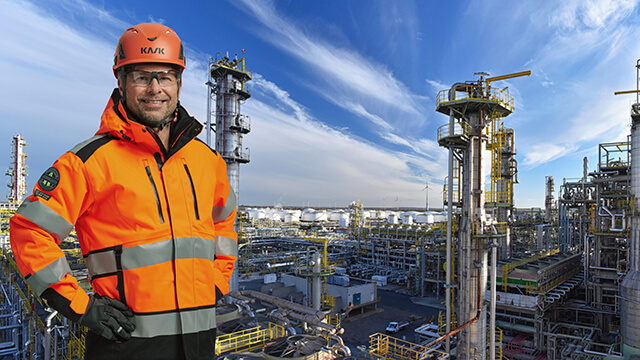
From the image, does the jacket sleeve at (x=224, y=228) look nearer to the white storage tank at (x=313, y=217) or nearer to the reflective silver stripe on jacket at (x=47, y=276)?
the reflective silver stripe on jacket at (x=47, y=276)

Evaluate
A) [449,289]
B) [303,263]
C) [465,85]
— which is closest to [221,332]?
[449,289]

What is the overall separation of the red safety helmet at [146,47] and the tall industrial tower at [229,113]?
66.0ft

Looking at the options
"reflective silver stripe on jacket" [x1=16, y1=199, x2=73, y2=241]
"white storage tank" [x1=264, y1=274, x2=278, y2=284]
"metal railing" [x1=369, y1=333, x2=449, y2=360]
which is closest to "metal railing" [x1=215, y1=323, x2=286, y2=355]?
"metal railing" [x1=369, y1=333, x2=449, y2=360]

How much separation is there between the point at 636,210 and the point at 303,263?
25.6 meters

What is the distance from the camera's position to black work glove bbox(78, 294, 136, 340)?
2264 mm

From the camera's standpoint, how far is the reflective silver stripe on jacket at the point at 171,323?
2406mm

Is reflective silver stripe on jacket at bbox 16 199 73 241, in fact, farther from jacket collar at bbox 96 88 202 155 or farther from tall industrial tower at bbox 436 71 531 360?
tall industrial tower at bbox 436 71 531 360

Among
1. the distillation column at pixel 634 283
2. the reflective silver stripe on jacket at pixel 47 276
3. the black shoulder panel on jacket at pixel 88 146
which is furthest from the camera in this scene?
the distillation column at pixel 634 283

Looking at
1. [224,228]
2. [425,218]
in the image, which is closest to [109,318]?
[224,228]

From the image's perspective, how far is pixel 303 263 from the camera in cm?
3503

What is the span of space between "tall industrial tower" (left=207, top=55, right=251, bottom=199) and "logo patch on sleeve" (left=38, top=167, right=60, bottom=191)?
20.4 meters

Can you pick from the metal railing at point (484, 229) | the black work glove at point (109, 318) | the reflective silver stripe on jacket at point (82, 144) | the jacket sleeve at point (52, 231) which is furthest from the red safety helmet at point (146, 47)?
the metal railing at point (484, 229)

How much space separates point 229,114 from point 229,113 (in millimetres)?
78

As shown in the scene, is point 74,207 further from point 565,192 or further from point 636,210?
point 565,192
